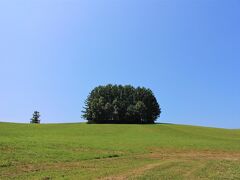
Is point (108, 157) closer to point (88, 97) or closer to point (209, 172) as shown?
point (209, 172)

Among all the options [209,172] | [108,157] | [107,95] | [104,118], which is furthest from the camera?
[107,95]

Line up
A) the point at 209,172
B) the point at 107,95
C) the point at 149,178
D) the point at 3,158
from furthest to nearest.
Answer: the point at 107,95 < the point at 3,158 < the point at 209,172 < the point at 149,178

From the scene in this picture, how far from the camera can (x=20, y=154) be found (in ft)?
121

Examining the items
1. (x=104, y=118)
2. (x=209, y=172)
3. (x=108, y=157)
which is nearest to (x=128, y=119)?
(x=104, y=118)

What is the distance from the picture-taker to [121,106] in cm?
14112

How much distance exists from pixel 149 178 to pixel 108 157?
1713 cm

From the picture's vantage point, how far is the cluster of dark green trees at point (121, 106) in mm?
139250

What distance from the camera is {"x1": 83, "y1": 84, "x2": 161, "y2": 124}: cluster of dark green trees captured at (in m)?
139

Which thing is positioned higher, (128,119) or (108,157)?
(128,119)

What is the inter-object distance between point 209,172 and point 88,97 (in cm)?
12411

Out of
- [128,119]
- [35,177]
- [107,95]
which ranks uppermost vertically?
[107,95]

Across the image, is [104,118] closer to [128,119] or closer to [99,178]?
[128,119]

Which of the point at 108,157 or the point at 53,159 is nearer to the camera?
the point at 53,159

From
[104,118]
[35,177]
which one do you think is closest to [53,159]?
[35,177]
